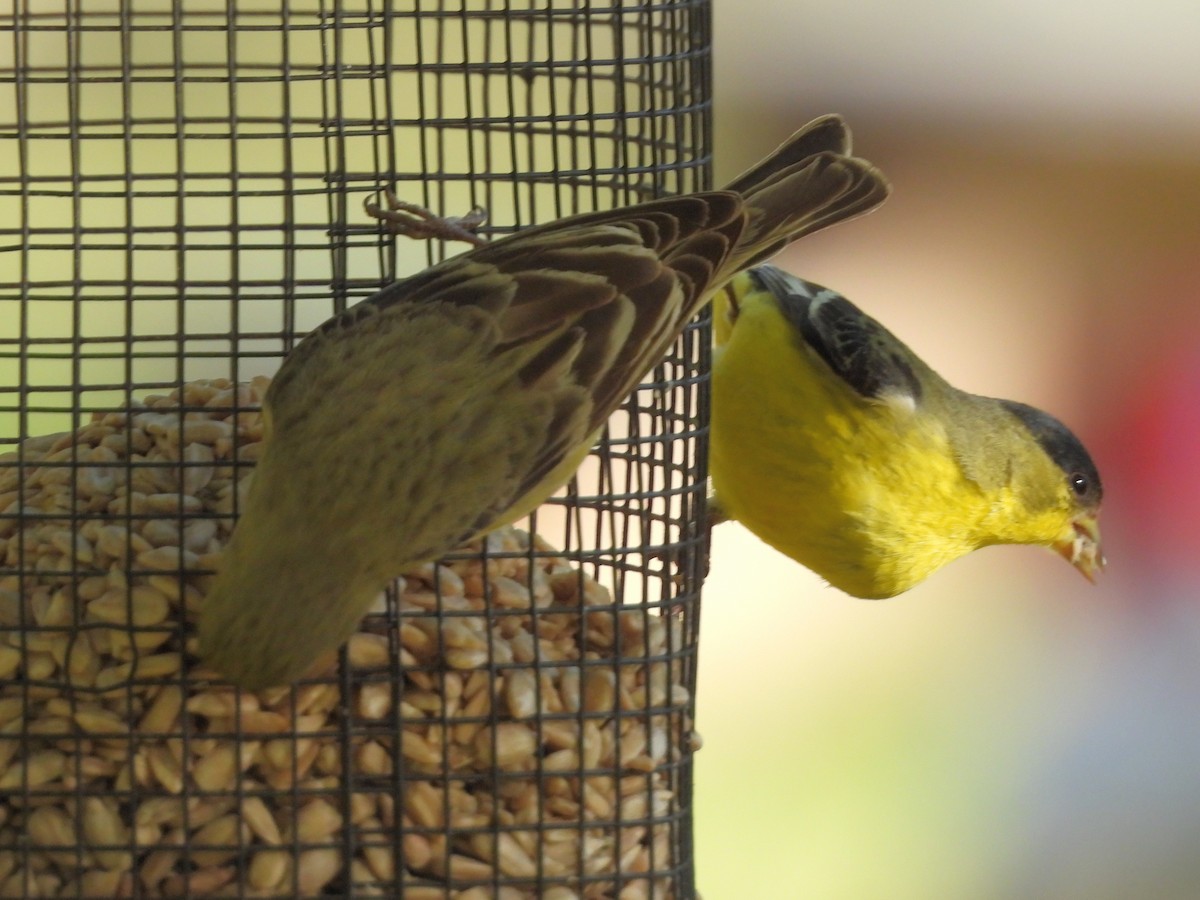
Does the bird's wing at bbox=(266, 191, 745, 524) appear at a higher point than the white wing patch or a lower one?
higher

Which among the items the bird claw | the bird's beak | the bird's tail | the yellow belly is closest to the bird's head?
the bird's beak

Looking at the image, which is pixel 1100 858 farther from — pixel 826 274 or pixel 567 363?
pixel 567 363

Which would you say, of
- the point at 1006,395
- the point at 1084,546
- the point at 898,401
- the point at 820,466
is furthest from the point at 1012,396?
the point at 820,466

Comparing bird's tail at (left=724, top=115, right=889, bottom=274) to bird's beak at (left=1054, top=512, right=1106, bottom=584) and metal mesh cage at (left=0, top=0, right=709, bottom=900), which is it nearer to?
metal mesh cage at (left=0, top=0, right=709, bottom=900)

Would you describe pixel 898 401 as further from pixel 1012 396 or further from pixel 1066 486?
pixel 1012 396

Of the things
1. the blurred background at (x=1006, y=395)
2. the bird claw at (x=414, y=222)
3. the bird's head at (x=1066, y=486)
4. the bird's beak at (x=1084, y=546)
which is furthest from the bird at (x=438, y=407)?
the blurred background at (x=1006, y=395)

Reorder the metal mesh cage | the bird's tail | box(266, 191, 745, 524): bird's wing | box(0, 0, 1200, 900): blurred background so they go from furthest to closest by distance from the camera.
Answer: box(0, 0, 1200, 900): blurred background
the bird's tail
the metal mesh cage
box(266, 191, 745, 524): bird's wing

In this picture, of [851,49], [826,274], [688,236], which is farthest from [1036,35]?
[688,236]
